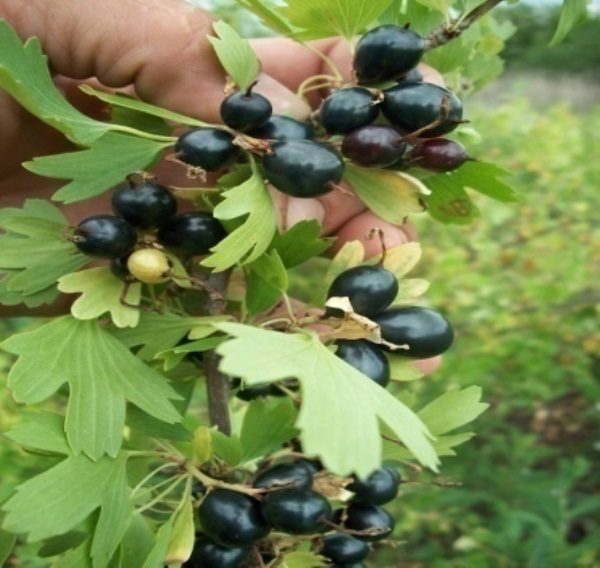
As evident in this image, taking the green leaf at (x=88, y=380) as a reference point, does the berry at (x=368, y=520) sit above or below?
below

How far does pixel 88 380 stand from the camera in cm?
63

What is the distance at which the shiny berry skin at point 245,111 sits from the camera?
0.65 metres

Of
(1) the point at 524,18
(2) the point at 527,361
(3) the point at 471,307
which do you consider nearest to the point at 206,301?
(2) the point at 527,361

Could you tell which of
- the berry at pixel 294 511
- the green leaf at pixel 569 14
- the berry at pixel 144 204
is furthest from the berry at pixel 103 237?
the green leaf at pixel 569 14

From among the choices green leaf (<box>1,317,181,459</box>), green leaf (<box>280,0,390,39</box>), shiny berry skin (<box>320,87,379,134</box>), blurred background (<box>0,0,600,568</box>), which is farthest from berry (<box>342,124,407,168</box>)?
blurred background (<box>0,0,600,568</box>)

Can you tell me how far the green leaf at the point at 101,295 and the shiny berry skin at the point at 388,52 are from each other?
9.6 inches

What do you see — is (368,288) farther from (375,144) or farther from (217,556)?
(217,556)

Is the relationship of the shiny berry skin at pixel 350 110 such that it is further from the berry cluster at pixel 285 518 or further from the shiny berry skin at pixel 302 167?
the berry cluster at pixel 285 518

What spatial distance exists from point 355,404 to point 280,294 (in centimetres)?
20

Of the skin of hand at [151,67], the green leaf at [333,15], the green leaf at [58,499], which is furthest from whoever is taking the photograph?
the skin of hand at [151,67]

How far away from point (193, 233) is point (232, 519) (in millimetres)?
214

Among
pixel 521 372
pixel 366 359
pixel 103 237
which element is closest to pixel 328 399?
pixel 366 359

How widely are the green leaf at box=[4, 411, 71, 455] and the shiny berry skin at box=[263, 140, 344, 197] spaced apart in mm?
242

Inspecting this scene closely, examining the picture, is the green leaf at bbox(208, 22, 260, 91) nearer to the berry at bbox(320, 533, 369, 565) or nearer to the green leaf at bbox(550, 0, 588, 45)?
the green leaf at bbox(550, 0, 588, 45)
